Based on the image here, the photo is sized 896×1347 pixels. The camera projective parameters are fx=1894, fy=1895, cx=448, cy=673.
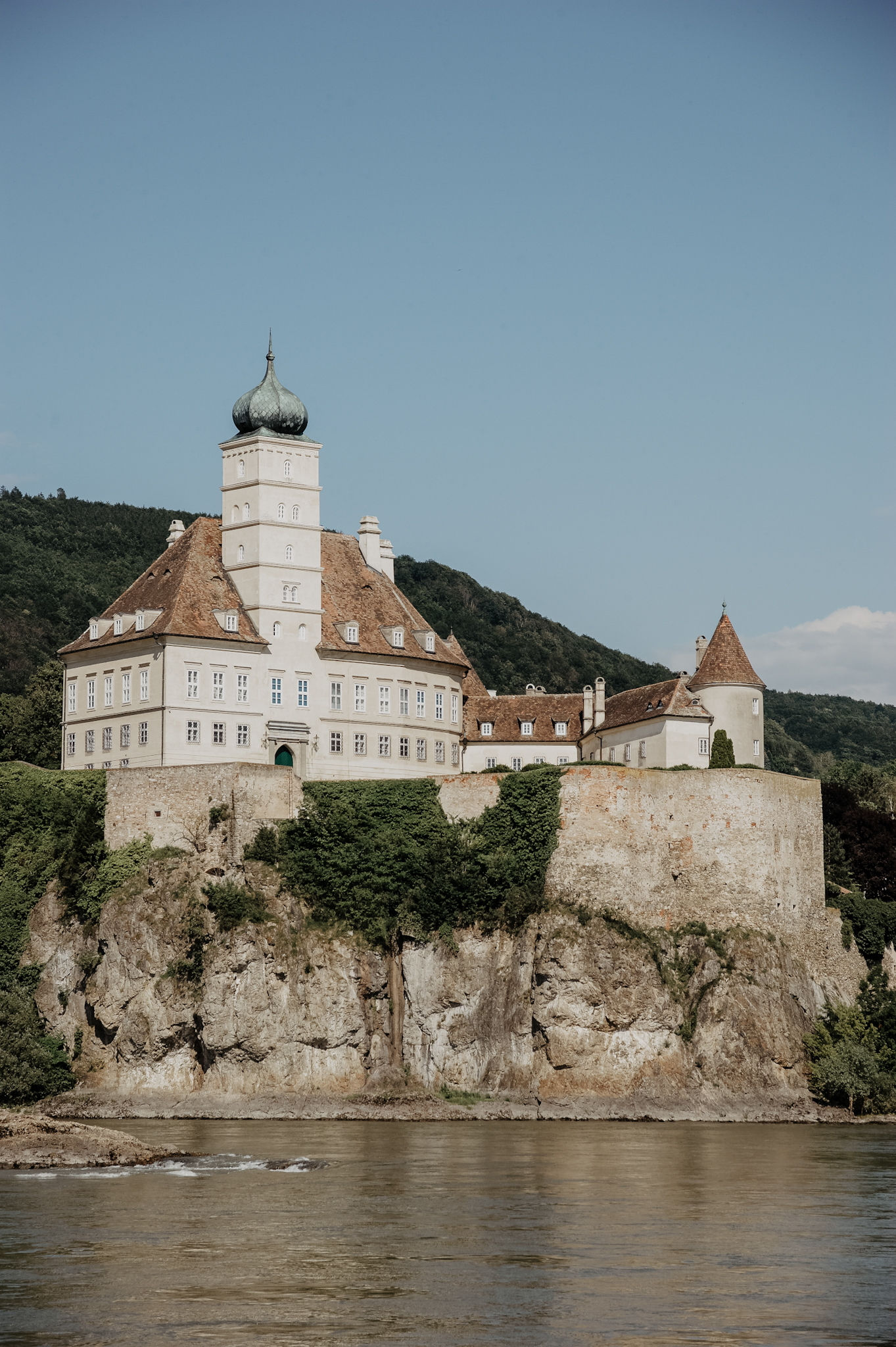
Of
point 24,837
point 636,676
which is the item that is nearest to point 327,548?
point 24,837

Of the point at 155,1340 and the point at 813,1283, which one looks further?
the point at 813,1283

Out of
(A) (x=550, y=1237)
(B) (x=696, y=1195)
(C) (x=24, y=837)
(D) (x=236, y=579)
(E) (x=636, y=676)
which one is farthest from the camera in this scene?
(E) (x=636, y=676)

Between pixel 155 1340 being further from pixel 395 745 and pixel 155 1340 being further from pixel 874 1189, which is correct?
pixel 395 745

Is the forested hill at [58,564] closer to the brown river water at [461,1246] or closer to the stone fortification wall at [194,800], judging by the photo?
the stone fortification wall at [194,800]

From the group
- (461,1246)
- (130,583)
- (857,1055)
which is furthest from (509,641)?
(461,1246)

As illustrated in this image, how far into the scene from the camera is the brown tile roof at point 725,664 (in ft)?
250

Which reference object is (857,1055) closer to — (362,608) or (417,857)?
(417,857)

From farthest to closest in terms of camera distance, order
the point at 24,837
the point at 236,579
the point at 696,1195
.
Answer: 1. the point at 236,579
2. the point at 24,837
3. the point at 696,1195

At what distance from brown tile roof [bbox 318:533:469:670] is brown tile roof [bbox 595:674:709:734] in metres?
6.86

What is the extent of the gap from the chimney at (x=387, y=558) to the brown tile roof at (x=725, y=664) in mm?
14175

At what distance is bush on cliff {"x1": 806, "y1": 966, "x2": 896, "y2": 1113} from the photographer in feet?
204

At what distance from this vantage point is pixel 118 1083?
64.1 meters

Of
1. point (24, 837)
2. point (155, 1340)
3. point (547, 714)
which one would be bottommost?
point (155, 1340)

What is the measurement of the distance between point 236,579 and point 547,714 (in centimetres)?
1713
